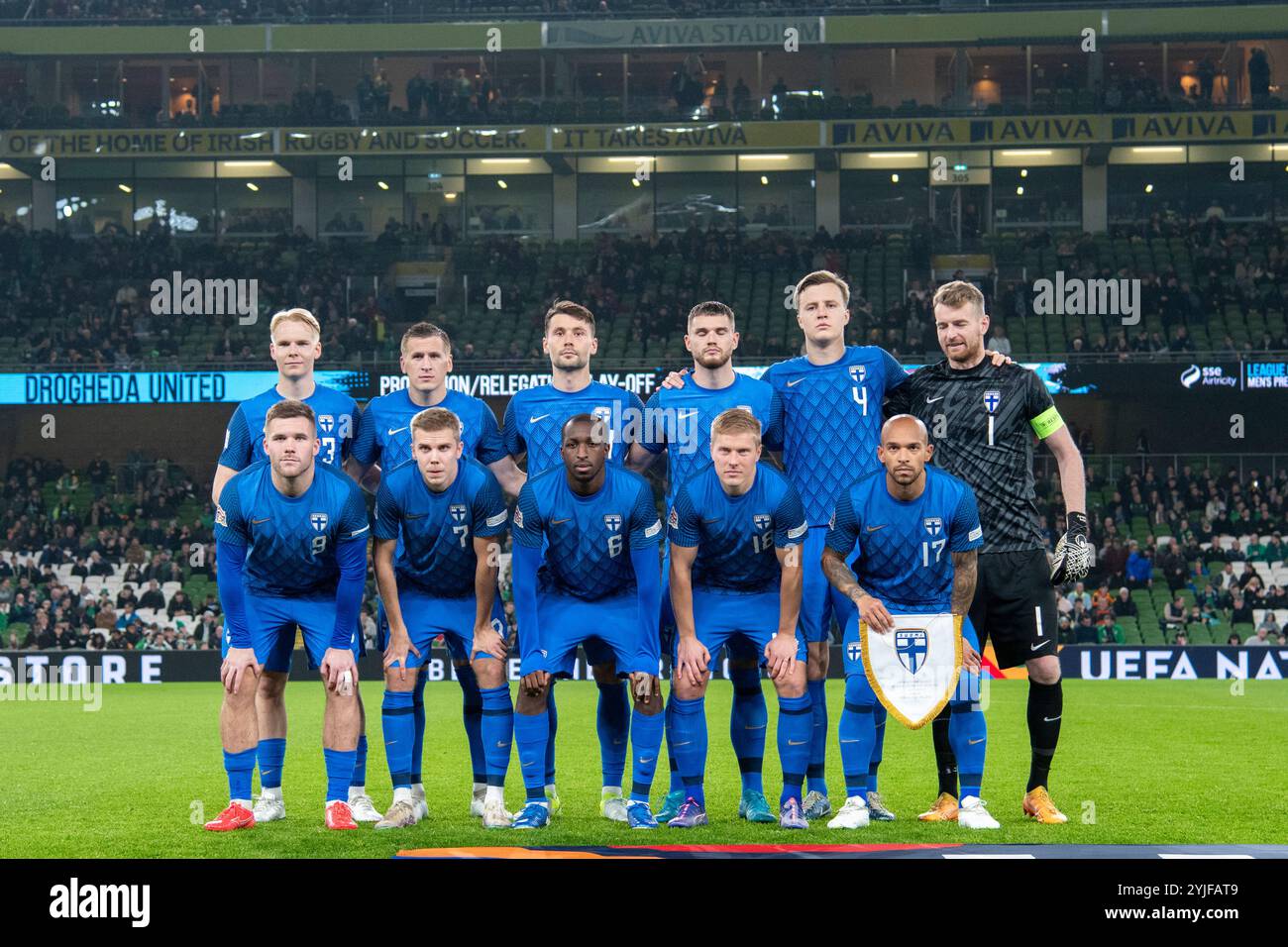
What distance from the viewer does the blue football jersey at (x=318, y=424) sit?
25.5 ft

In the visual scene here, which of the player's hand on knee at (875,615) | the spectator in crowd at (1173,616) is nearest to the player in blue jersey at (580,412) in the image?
the player's hand on knee at (875,615)

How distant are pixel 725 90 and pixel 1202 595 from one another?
1823 cm

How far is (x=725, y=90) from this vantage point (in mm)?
37219

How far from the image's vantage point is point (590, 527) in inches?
274

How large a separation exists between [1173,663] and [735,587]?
53.6ft

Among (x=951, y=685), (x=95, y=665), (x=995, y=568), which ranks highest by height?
(x=995, y=568)

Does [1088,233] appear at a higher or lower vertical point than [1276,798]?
higher

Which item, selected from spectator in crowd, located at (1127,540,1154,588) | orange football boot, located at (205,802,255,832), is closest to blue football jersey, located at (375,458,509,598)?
orange football boot, located at (205,802,255,832)

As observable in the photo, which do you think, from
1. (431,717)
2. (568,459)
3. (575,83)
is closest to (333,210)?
(575,83)

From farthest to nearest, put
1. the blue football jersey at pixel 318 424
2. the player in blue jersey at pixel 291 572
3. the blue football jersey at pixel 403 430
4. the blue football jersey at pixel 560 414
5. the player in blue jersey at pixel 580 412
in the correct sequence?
the blue football jersey at pixel 403 430, the blue football jersey at pixel 318 424, the blue football jersey at pixel 560 414, the player in blue jersey at pixel 580 412, the player in blue jersey at pixel 291 572

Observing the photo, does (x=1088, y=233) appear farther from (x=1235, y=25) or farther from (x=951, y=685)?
(x=951, y=685)

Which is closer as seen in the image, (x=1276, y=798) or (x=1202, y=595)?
(x=1276, y=798)

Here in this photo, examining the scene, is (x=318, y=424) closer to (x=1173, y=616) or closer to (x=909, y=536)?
(x=909, y=536)

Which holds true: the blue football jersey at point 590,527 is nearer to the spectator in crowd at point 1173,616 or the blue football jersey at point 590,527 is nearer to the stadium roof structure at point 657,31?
the spectator in crowd at point 1173,616
